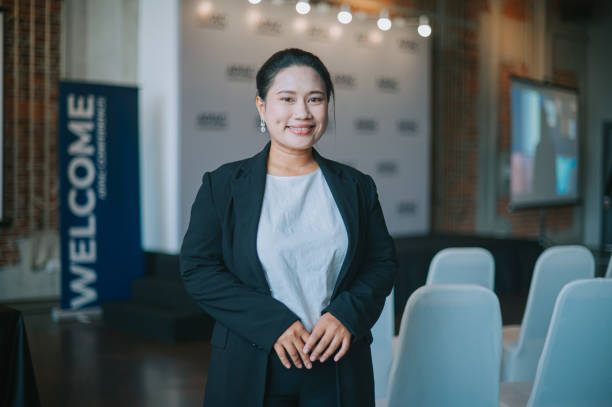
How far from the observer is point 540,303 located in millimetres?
2746

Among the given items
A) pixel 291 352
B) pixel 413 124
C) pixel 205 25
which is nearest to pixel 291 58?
pixel 291 352

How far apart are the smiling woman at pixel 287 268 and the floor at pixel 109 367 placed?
7.33 ft

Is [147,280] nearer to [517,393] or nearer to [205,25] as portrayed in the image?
[205,25]

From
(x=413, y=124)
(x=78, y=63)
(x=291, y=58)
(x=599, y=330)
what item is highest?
(x=78, y=63)

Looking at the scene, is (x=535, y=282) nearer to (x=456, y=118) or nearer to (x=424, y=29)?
(x=424, y=29)

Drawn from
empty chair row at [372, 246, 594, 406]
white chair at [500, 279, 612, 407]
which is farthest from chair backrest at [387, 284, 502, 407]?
empty chair row at [372, 246, 594, 406]

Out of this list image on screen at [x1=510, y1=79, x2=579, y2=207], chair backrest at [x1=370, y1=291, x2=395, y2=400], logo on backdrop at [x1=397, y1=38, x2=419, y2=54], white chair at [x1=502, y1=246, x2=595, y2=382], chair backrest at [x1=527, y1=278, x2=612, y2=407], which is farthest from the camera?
image on screen at [x1=510, y1=79, x2=579, y2=207]

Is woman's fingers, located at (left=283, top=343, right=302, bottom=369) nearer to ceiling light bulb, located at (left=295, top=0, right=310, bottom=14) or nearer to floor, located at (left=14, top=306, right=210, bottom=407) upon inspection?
floor, located at (left=14, top=306, right=210, bottom=407)

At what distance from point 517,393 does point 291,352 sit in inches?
51.2

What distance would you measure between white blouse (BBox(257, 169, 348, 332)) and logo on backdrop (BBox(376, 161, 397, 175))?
19.7ft

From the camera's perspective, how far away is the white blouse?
136 cm

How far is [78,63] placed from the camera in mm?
6348

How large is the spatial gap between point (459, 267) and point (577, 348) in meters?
1.09

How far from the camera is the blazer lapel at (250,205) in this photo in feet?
4.45
